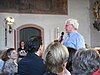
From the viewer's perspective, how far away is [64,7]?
494 inches

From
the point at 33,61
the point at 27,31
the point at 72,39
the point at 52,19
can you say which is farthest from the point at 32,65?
the point at 52,19

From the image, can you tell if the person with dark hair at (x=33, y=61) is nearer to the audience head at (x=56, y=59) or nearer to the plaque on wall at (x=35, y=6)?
the audience head at (x=56, y=59)

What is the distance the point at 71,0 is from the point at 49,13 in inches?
46.1

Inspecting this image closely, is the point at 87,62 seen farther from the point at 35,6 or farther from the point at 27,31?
the point at 35,6

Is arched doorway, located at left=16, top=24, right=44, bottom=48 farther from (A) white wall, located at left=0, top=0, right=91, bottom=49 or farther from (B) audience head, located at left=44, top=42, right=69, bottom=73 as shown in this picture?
(B) audience head, located at left=44, top=42, right=69, bottom=73

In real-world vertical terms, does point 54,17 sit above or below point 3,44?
above

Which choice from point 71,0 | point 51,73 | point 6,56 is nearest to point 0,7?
point 71,0

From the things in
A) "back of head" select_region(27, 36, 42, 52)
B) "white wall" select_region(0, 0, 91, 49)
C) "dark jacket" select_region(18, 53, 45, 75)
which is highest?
"white wall" select_region(0, 0, 91, 49)

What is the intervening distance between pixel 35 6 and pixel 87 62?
9833 mm

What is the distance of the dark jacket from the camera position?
3261 millimetres

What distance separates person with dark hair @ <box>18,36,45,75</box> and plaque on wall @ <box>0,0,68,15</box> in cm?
842

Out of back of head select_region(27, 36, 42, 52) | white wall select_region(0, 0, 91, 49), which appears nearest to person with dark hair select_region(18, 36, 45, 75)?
back of head select_region(27, 36, 42, 52)

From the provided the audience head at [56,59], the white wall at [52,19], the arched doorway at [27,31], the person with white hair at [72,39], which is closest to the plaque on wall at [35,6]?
the white wall at [52,19]

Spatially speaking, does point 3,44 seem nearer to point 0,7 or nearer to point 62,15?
point 0,7
